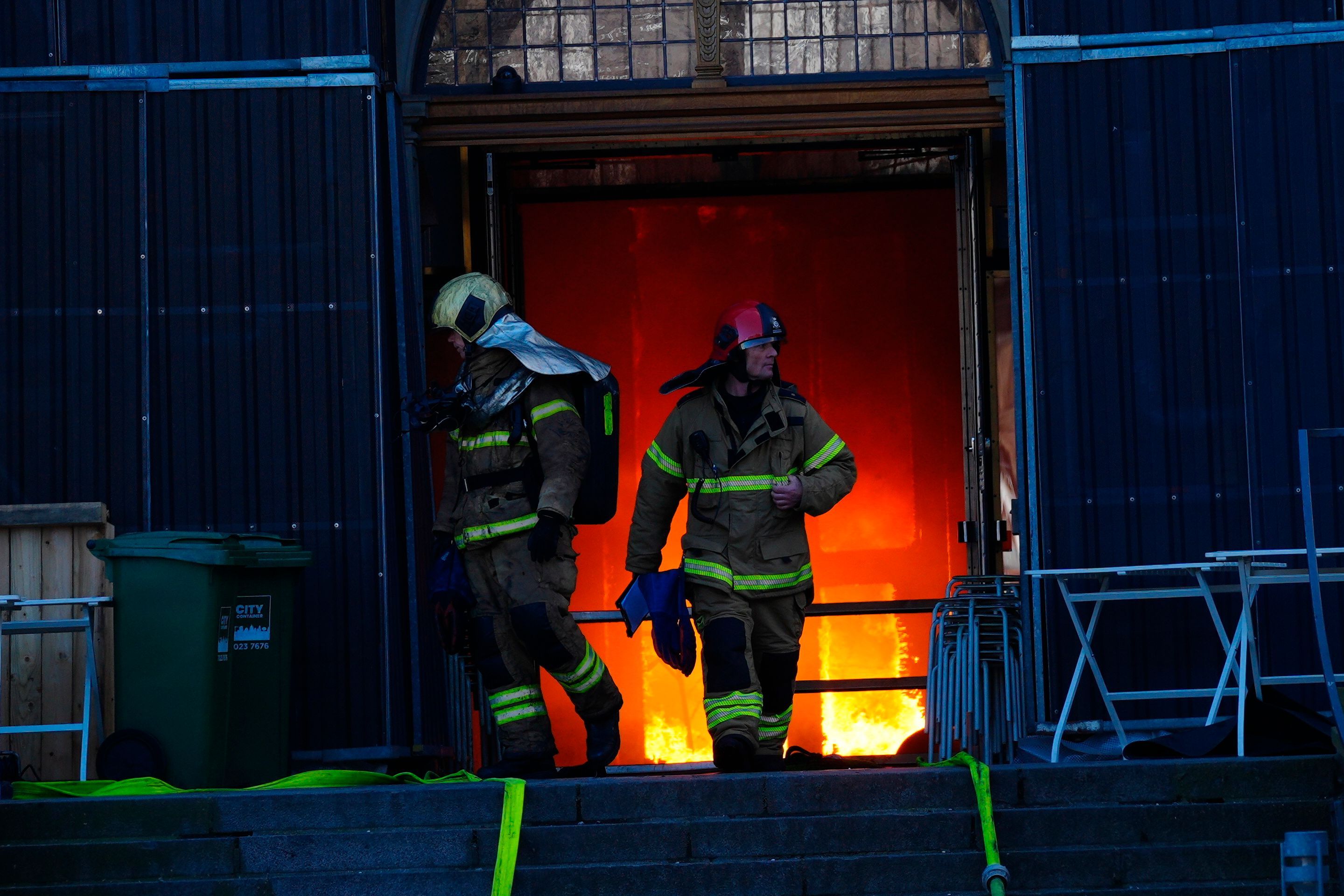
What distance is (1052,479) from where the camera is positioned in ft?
25.5

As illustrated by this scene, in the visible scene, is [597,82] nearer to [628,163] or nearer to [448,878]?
[628,163]

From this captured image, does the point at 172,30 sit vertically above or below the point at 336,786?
above

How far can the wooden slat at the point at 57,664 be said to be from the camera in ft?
24.6

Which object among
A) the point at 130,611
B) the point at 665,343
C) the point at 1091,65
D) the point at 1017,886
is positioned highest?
the point at 1091,65

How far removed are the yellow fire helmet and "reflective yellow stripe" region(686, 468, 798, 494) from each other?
114cm

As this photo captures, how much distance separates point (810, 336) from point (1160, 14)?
4056 mm

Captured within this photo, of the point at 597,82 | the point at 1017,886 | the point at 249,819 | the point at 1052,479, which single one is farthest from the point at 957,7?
the point at 249,819

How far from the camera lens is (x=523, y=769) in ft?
23.0

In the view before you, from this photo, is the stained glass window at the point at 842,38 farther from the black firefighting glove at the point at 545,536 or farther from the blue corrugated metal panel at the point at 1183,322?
the black firefighting glove at the point at 545,536

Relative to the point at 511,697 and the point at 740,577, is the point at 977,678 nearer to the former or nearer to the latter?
the point at 740,577

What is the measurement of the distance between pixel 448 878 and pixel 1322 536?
166 inches

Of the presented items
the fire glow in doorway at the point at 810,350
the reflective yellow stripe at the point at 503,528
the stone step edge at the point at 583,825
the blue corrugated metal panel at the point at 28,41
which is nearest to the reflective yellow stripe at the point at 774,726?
the reflective yellow stripe at the point at 503,528

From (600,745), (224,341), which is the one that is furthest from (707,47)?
(600,745)

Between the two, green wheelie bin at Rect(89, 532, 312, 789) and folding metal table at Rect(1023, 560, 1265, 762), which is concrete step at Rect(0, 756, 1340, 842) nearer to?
folding metal table at Rect(1023, 560, 1265, 762)
